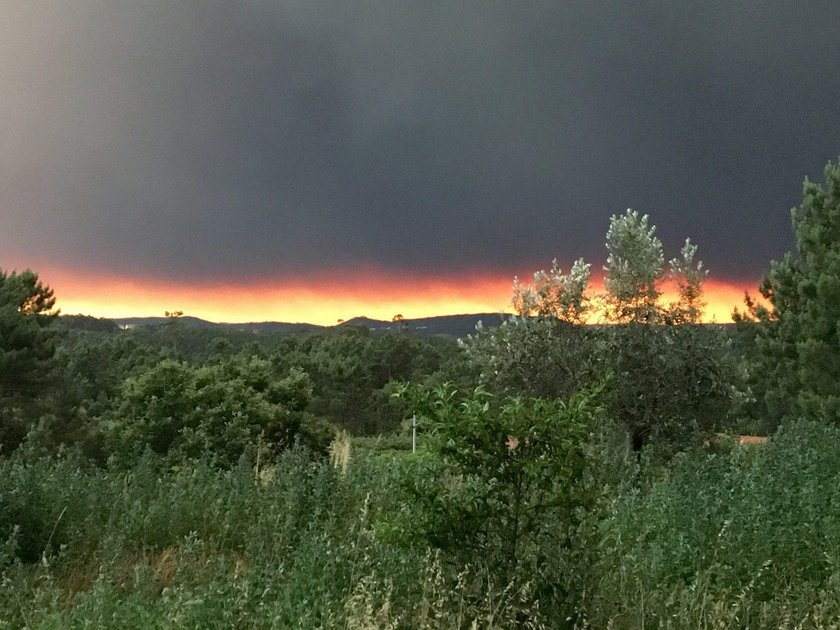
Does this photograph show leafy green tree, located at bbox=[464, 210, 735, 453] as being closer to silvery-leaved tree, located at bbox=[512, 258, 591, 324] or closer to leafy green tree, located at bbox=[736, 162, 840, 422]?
silvery-leaved tree, located at bbox=[512, 258, 591, 324]

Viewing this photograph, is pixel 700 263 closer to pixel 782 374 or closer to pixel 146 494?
pixel 146 494

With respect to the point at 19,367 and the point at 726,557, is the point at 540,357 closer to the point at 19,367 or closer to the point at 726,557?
the point at 726,557

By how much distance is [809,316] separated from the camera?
23.6 m

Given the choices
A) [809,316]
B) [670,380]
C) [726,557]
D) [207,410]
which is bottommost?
[726,557]

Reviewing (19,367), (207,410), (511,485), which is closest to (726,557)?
(511,485)

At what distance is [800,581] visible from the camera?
561 centimetres

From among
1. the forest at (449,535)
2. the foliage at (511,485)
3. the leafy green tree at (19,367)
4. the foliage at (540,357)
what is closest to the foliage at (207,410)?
the foliage at (540,357)

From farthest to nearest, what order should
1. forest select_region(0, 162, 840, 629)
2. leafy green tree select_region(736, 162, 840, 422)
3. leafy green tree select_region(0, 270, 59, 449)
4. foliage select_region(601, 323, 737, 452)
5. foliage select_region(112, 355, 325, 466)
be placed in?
leafy green tree select_region(0, 270, 59, 449)
leafy green tree select_region(736, 162, 840, 422)
foliage select_region(112, 355, 325, 466)
foliage select_region(601, 323, 737, 452)
forest select_region(0, 162, 840, 629)

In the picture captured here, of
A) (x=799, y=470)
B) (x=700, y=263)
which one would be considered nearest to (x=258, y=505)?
(x=799, y=470)

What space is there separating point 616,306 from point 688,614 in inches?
477

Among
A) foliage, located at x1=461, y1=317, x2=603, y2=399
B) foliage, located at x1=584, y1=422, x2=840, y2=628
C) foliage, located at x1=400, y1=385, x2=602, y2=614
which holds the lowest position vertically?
foliage, located at x1=584, y1=422, x2=840, y2=628

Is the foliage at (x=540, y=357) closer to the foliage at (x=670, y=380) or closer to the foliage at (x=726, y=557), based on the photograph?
the foliage at (x=670, y=380)

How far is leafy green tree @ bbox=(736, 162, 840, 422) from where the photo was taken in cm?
2300

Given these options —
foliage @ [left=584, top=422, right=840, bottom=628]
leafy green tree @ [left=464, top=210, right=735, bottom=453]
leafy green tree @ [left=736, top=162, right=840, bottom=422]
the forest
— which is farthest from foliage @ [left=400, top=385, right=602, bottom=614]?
leafy green tree @ [left=736, top=162, right=840, bottom=422]
